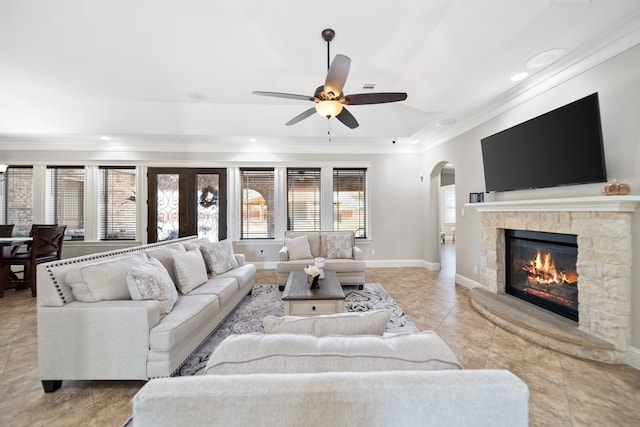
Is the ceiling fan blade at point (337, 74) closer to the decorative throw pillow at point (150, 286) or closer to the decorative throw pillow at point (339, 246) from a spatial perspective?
the decorative throw pillow at point (150, 286)

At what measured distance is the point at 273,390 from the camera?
1.98 ft

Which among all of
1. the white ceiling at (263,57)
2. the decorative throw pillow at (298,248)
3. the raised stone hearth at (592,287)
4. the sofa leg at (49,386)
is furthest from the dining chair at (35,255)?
the raised stone hearth at (592,287)

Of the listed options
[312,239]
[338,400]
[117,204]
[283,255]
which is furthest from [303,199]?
[338,400]

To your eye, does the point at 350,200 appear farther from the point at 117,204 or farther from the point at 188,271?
the point at 117,204

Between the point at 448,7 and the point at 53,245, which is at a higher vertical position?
the point at 448,7

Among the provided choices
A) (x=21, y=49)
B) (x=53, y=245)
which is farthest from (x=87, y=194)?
(x=21, y=49)

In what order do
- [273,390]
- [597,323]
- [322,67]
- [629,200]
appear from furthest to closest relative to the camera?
1. [322,67]
2. [597,323]
3. [629,200]
4. [273,390]

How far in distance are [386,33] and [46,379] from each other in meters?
4.01

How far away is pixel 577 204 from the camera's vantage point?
2.39m

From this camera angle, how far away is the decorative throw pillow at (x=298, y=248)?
4512mm

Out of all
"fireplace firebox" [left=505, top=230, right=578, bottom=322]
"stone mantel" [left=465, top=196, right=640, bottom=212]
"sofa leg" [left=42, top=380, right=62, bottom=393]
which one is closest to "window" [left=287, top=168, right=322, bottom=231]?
"stone mantel" [left=465, top=196, right=640, bottom=212]

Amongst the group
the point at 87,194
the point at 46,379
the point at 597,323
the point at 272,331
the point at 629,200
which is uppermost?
the point at 87,194

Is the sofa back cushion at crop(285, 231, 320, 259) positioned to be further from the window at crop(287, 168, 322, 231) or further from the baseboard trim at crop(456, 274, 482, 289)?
the baseboard trim at crop(456, 274, 482, 289)

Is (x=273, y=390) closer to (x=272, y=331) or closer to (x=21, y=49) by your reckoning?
(x=272, y=331)
